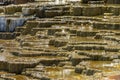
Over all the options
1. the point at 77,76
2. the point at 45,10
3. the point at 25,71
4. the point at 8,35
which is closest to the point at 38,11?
the point at 45,10

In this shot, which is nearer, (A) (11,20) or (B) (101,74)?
(B) (101,74)

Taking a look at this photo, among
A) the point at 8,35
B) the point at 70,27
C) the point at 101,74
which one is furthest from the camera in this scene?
the point at 8,35

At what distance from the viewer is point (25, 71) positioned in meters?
21.6

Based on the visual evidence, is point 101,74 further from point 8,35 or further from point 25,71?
point 8,35

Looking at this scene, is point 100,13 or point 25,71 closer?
point 25,71

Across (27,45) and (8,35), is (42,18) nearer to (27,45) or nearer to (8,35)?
(8,35)

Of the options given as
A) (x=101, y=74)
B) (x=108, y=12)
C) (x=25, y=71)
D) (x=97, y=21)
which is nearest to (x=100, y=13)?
(x=108, y=12)

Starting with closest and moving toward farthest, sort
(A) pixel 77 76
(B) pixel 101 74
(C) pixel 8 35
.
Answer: (B) pixel 101 74 → (A) pixel 77 76 → (C) pixel 8 35

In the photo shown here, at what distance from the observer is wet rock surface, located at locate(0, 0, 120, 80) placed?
2017 centimetres

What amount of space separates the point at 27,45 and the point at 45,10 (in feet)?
23.1

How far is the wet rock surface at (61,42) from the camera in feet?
66.2

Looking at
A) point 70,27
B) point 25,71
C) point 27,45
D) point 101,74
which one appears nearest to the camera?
point 101,74

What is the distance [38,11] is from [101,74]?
15.0 meters

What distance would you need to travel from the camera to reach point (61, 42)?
2453 centimetres
